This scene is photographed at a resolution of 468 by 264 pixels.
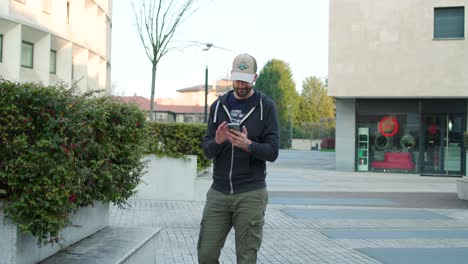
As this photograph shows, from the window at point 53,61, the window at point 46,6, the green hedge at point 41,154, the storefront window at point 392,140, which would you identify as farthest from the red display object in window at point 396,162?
the green hedge at point 41,154

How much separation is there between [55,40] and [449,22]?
18.8 m

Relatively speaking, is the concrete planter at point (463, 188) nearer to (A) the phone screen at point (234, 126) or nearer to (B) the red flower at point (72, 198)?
(A) the phone screen at point (234, 126)

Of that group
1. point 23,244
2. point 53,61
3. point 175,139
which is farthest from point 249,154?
point 53,61

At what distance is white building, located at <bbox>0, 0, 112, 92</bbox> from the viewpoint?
83.1 feet

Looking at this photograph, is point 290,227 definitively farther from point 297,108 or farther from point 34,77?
point 297,108

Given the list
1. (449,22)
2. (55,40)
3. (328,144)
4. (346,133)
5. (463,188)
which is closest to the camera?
(463,188)

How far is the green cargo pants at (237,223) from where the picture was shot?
4.18 meters

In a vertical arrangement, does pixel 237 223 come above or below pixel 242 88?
below

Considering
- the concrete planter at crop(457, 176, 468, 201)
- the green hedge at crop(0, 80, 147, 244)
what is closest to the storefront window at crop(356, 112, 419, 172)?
the concrete planter at crop(457, 176, 468, 201)

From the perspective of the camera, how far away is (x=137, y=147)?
6344 mm

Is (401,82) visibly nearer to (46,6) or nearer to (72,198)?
(46,6)

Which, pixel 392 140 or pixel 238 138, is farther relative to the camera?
pixel 392 140

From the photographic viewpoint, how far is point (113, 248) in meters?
5.25

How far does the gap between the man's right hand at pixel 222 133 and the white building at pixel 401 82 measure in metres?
22.4
